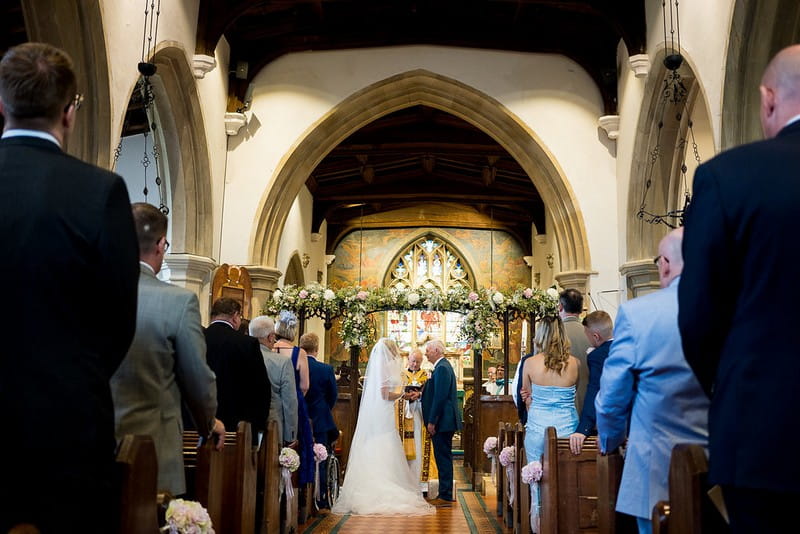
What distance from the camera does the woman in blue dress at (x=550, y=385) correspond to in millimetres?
4500

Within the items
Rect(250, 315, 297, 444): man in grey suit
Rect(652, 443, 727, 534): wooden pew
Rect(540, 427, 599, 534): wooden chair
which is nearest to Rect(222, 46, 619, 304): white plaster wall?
Rect(250, 315, 297, 444): man in grey suit

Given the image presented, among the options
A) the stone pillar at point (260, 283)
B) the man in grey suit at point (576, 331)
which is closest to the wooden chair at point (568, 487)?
the man in grey suit at point (576, 331)

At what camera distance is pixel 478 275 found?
1786 cm

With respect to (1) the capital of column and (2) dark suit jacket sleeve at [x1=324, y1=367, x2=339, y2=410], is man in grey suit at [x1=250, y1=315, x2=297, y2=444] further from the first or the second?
(1) the capital of column

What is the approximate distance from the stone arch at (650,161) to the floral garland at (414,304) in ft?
3.76

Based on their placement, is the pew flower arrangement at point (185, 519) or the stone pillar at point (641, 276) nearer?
the pew flower arrangement at point (185, 519)

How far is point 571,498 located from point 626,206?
5.91 meters

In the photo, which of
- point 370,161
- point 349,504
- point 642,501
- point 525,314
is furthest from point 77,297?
point 370,161

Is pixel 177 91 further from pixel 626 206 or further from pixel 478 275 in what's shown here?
pixel 478 275

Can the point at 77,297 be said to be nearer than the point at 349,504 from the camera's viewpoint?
Yes

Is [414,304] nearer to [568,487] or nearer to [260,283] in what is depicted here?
[260,283]

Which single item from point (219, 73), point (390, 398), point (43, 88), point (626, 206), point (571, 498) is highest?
point (219, 73)

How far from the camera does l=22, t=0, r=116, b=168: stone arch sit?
5906 mm

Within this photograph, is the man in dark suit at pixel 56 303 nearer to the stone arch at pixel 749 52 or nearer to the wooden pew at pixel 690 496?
the wooden pew at pixel 690 496
